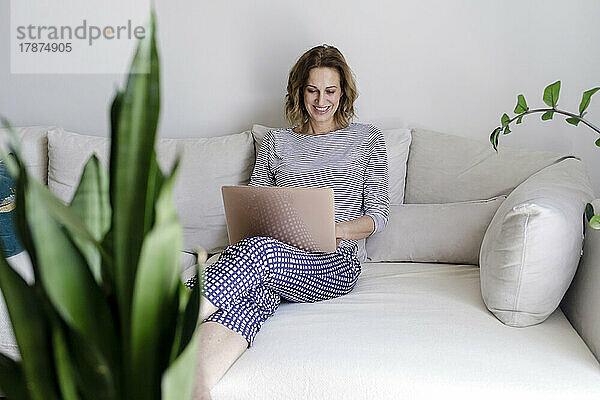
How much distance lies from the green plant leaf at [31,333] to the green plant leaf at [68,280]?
0.03 meters

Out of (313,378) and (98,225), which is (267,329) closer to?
(313,378)

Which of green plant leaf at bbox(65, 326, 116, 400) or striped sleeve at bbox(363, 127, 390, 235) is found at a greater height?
green plant leaf at bbox(65, 326, 116, 400)

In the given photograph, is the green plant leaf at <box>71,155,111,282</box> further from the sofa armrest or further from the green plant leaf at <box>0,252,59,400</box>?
the sofa armrest

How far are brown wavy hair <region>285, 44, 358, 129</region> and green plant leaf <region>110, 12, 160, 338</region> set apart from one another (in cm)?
211

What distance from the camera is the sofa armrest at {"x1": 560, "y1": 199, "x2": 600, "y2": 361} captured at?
1.71 metres

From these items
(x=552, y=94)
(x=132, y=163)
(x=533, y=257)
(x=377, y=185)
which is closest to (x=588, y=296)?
(x=533, y=257)

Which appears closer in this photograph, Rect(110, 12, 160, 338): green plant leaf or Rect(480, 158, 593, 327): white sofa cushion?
Rect(110, 12, 160, 338): green plant leaf

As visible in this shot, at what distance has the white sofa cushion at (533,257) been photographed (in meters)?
1.75

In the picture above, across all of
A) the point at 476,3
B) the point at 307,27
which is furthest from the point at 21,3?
the point at 476,3

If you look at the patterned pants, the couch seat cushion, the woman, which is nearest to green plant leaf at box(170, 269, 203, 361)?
the couch seat cushion

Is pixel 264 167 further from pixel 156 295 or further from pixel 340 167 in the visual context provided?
pixel 156 295

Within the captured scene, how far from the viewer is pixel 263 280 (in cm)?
192

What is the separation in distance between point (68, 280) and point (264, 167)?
2.12 meters

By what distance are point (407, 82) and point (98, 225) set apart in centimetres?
234
